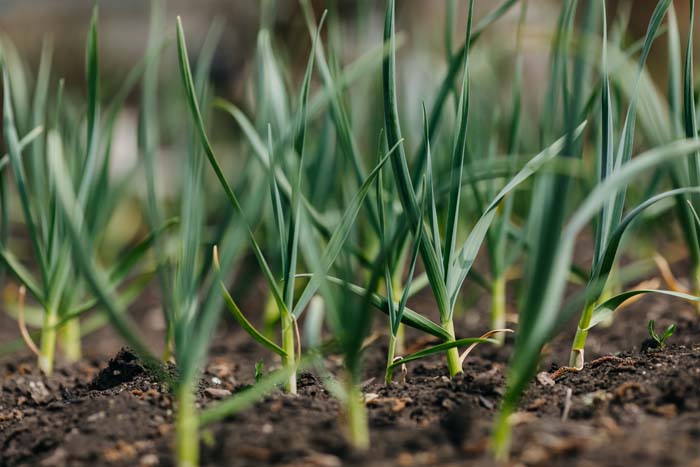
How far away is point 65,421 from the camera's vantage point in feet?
3.12

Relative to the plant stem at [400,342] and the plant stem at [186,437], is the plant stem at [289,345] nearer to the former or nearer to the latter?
the plant stem at [186,437]

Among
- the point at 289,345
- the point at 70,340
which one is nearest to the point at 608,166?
the point at 289,345

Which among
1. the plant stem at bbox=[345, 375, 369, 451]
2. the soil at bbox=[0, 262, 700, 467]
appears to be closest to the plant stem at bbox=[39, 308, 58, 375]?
the soil at bbox=[0, 262, 700, 467]

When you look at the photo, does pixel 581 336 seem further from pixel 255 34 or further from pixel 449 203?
pixel 255 34

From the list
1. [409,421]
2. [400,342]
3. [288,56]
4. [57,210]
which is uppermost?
[288,56]

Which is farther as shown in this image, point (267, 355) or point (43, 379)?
point (267, 355)

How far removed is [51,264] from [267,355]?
1.57ft

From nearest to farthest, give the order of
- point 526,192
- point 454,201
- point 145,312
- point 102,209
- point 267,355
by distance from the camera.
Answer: point 454,201 → point 102,209 → point 267,355 → point 526,192 → point 145,312

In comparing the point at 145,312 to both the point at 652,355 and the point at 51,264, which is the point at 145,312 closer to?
the point at 51,264

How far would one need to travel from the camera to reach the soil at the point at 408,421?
73 centimetres

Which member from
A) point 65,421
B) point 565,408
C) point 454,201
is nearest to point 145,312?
point 65,421

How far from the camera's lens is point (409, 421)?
2.91ft

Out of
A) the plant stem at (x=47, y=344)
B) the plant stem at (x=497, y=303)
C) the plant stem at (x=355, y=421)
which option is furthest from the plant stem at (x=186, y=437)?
the plant stem at (x=497, y=303)

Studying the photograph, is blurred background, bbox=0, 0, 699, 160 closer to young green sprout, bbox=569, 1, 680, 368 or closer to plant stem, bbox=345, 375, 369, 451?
young green sprout, bbox=569, 1, 680, 368
